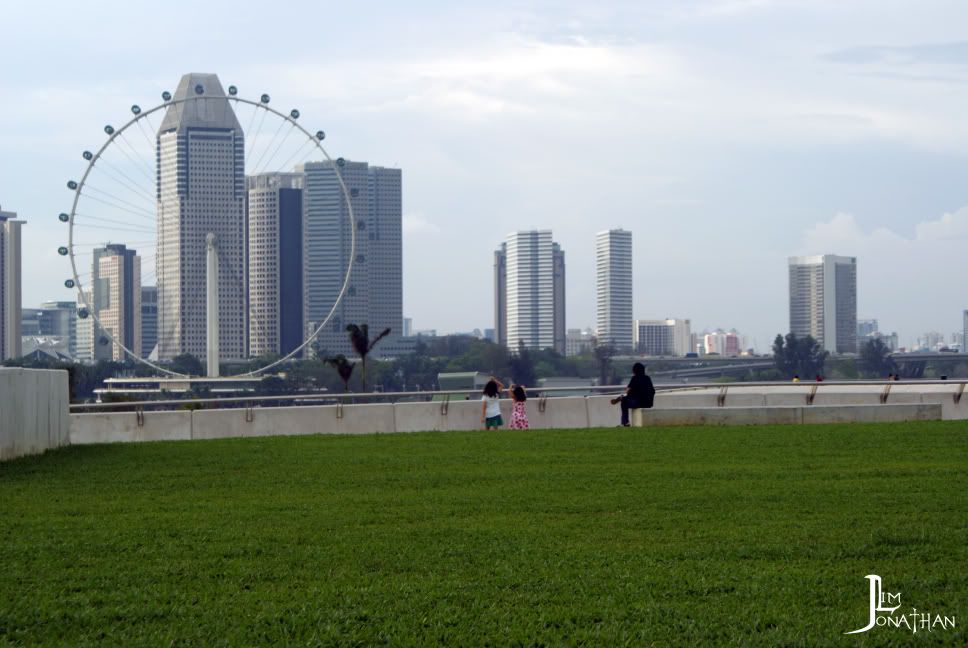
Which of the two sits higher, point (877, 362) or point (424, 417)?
point (877, 362)

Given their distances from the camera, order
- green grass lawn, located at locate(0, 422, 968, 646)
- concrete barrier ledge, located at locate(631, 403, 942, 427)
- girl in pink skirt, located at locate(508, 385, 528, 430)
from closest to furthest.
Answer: green grass lawn, located at locate(0, 422, 968, 646), concrete barrier ledge, located at locate(631, 403, 942, 427), girl in pink skirt, located at locate(508, 385, 528, 430)

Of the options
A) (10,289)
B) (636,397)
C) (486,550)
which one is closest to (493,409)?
(636,397)

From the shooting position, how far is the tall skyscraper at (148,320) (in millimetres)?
102438

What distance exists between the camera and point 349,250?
114 m

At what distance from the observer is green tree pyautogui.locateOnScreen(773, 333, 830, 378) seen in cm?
12835

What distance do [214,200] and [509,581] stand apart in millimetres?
71136

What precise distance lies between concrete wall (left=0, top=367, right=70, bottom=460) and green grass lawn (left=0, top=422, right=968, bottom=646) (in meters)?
1.45

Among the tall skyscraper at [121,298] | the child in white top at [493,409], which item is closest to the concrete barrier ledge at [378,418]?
the child in white top at [493,409]

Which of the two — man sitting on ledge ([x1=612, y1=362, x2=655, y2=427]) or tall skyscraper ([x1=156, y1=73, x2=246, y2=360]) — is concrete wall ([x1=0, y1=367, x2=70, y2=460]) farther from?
tall skyscraper ([x1=156, y1=73, x2=246, y2=360])

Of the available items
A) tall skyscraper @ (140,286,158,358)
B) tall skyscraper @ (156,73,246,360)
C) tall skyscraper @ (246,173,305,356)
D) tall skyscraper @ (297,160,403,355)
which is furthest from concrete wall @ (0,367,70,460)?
tall skyscraper @ (140,286,158,358)

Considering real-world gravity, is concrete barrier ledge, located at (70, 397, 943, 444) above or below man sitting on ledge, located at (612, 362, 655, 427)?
below

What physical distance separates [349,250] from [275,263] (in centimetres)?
1400

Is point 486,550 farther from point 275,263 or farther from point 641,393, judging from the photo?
point 275,263

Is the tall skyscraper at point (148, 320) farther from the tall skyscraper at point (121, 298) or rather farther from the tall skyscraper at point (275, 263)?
the tall skyscraper at point (275, 263)
